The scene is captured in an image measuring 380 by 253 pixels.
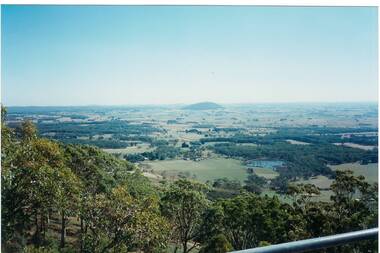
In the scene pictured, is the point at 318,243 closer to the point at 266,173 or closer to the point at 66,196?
the point at 66,196

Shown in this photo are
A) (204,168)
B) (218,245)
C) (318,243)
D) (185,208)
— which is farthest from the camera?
(185,208)

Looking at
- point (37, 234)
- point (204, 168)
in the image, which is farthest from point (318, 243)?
point (37, 234)

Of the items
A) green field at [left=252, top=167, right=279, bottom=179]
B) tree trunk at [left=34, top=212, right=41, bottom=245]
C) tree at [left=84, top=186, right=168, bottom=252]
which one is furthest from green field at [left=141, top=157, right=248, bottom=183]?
tree trunk at [left=34, top=212, right=41, bottom=245]

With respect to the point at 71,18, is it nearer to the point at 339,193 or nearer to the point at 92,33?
the point at 92,33

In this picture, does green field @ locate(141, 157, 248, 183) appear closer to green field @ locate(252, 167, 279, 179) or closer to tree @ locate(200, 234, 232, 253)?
green field @ locate(252, 167, 279, 179)

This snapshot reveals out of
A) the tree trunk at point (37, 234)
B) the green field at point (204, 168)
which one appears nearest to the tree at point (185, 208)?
the green field at point (204, 168)

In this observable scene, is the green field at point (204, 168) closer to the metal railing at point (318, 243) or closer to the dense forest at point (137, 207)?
the dense forest at point (137, 207)

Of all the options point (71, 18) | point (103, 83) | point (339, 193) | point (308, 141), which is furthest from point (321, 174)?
point (71, 18)
